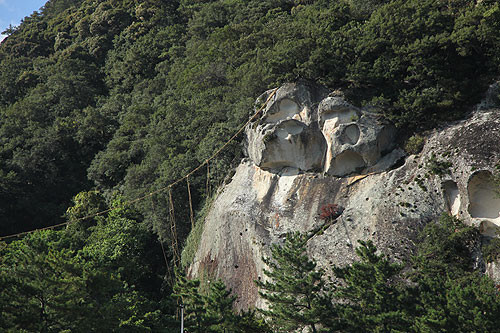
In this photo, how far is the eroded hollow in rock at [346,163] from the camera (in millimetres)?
23047

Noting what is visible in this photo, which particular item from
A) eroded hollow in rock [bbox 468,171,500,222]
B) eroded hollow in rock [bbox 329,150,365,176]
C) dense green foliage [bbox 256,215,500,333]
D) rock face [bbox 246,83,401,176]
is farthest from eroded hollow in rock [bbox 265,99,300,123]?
eroded hollow in rock [bbox 468,171,500,222]

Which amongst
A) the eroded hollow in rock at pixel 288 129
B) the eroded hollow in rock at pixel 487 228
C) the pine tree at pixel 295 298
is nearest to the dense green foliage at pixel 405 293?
the pine tree at pixel 295 298

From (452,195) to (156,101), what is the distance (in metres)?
30.4

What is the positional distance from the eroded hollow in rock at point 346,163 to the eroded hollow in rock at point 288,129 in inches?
110

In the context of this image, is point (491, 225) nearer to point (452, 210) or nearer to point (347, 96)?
point (452, 210)

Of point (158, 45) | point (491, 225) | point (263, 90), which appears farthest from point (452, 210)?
point (158, 45)

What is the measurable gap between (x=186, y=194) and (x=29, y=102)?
26.9 meters

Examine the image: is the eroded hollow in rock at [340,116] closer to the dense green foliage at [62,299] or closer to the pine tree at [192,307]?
the pine tree at [192,307]

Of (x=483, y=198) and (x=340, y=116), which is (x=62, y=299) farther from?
(x=483, y=198)

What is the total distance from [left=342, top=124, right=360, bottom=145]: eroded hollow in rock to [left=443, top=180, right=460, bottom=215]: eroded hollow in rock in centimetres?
524

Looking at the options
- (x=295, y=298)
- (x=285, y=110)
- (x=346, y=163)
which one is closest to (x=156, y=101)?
(x=285, y=110)

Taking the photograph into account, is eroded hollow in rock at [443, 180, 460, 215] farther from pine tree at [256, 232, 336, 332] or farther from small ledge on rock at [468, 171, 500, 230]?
pine tree at [256, 232, 336, 332]

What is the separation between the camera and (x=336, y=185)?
913 inches

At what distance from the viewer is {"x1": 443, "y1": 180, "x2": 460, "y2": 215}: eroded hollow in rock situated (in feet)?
63.7
